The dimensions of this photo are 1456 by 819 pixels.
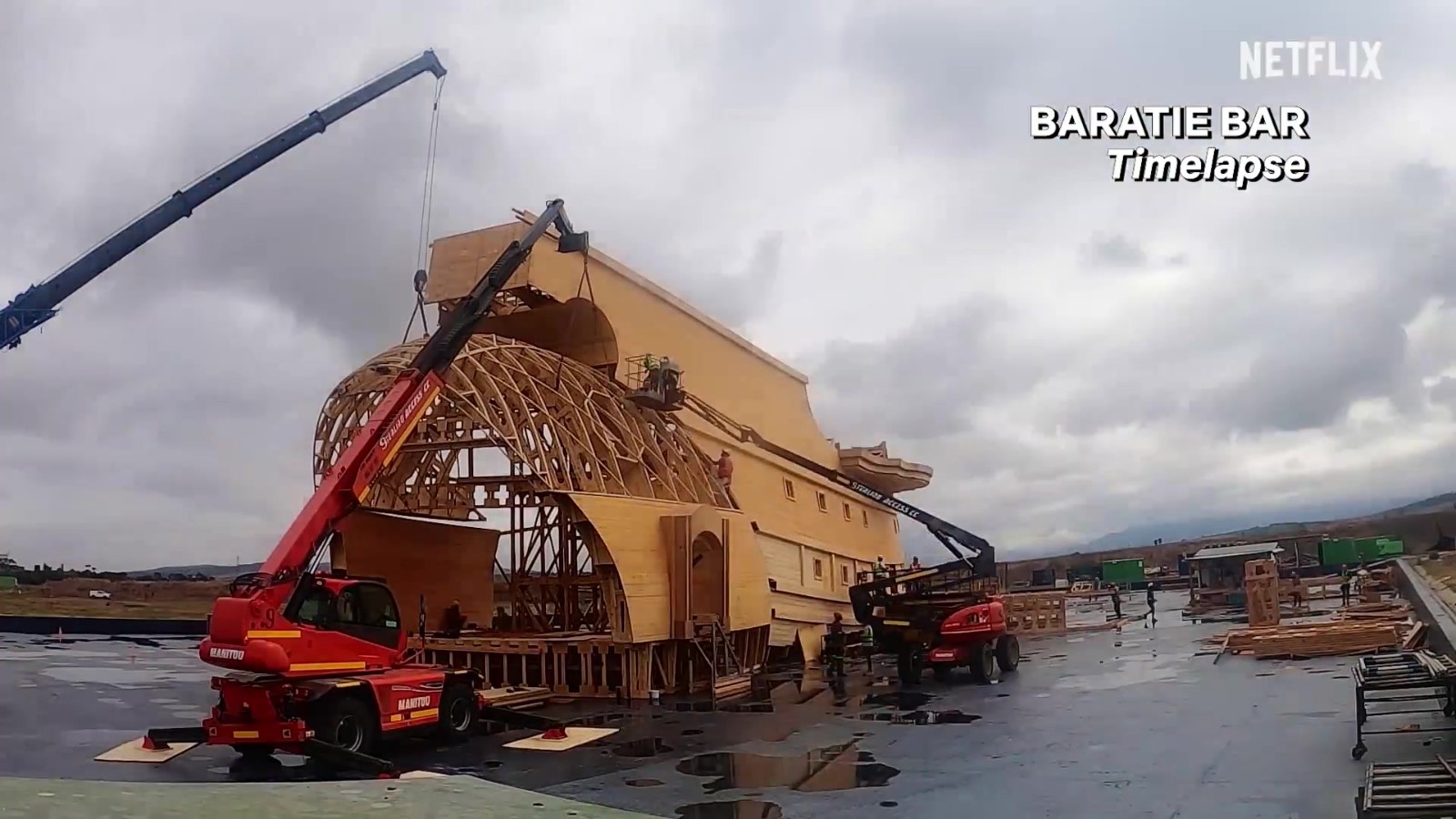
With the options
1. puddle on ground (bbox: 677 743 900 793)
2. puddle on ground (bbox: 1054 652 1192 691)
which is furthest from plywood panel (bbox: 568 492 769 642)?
puddle on ground (bbox: 1054 652 1192 691)

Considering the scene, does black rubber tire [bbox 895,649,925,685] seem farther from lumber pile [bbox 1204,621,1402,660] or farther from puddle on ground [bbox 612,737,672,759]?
puddle on ground [bbox 612,737,672,759]

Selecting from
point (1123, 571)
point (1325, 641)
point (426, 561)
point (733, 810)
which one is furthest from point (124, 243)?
point (1123, 571)

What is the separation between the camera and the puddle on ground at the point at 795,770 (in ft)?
41.0

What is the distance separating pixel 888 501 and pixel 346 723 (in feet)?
65.3

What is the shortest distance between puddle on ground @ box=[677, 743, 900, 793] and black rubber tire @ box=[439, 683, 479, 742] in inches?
163

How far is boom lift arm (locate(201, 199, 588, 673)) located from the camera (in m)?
13.7

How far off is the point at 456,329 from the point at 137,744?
25.5 feet

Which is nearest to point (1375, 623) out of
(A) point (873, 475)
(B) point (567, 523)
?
(A) point (873, 475)

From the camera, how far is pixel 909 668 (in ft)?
77.2

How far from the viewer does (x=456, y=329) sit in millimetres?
18016

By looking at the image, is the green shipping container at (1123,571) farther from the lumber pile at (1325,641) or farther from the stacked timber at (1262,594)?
the lumber pile at (1325,641)

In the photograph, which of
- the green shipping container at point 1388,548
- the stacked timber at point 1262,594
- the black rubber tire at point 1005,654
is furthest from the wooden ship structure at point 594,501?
the green shipping container at point 1388,548

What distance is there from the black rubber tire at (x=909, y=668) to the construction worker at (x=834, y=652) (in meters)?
2.27

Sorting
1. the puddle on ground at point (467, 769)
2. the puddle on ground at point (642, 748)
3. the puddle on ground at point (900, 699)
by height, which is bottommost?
the puddle on ground at point (900, 699)
